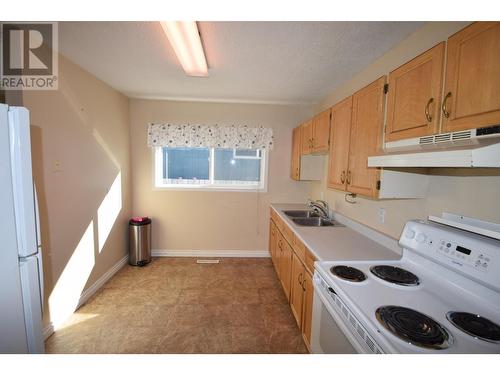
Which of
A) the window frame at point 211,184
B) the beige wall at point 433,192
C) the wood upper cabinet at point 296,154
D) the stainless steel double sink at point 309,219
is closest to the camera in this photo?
the beige wall at point 433,192

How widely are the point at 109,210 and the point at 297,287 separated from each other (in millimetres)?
2473

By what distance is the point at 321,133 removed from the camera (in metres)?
2.38

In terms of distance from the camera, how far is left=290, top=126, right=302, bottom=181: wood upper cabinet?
311 centimetres

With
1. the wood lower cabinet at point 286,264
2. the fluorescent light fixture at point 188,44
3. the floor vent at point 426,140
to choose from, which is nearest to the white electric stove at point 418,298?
the floor vent at point 426,140

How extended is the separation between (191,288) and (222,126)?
229cm

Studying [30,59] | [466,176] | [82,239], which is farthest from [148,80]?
[466,176]

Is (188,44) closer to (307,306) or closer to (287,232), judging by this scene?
(287,232)

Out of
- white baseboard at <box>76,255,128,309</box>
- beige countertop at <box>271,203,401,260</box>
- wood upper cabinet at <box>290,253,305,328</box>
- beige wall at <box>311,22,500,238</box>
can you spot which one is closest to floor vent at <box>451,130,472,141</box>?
beige wall at <box>311,22,500,238</box>

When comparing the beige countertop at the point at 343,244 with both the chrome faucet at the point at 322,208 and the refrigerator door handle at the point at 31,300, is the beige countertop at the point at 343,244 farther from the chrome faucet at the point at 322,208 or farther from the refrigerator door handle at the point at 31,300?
the refrigerator door handle at the point at 31,300

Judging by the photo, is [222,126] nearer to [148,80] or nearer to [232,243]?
[148,80]

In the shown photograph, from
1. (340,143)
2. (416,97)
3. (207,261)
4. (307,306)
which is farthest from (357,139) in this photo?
(207,261)

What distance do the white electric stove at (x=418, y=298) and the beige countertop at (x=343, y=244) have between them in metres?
0.13

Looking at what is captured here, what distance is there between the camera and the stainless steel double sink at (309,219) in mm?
2609

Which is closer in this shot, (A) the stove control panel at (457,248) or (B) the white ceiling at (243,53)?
(A) the stove control panel at (457,248)
